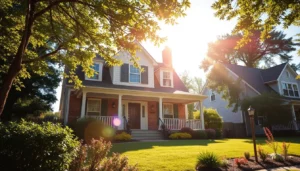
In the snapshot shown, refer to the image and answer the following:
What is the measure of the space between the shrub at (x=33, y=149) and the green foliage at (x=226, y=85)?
70.8ft

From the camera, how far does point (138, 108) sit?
16938mm

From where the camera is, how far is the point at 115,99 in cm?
1612

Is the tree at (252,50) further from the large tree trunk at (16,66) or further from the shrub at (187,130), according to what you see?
the large tree trunk at (16,66)

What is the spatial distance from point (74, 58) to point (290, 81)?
27796 mm


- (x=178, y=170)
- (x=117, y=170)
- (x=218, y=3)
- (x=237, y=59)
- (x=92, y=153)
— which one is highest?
(x=237, y=59)

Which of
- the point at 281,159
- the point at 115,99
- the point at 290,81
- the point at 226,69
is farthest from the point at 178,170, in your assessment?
the point at 290,81

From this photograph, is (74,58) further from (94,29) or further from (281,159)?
(281,159)

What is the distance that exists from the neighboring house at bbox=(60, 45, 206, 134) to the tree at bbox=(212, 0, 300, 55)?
359 inches

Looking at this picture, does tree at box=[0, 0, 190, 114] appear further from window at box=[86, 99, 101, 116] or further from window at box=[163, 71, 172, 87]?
window at box=[163, 71, 172, 87]

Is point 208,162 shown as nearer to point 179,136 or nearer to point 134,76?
point 179,136

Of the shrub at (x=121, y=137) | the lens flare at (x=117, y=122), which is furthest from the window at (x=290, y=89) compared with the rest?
the shrub at (x=121, y=137)

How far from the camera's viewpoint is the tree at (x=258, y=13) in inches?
218

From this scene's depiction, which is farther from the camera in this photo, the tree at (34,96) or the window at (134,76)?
the window at (134,76)

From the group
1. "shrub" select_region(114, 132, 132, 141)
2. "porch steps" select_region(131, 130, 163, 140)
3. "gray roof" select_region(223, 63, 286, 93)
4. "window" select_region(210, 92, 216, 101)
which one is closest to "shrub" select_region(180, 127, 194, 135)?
Result: "porch steps" select_region(131, 130, 163, 140)
